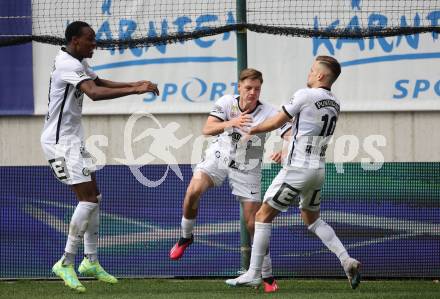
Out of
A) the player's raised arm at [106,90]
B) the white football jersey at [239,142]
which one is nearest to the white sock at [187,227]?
the white football jersey at [239,142]

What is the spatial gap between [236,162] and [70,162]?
1.59 meters

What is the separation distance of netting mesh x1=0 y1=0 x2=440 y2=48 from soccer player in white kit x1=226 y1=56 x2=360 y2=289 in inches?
200

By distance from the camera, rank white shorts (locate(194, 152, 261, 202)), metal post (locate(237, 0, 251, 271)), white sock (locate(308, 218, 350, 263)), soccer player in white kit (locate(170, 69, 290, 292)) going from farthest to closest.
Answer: metal post (locate(237, 0, 251, 271)) → white shorts (locate(194, 152, 261, 202)) → soccer player in white kit (locate(170, 69, 290, 292)) → white sock (locate(308, 218, 350, 263))

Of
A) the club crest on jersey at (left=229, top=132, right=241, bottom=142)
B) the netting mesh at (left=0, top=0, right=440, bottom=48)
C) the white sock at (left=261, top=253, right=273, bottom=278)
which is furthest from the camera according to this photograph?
the netting mesh at (left=0, top=0, right=440, bottom=48)

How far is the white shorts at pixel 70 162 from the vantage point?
7777mm

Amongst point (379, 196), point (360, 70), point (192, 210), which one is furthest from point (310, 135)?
point (360, 70)

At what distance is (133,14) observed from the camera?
1369cm

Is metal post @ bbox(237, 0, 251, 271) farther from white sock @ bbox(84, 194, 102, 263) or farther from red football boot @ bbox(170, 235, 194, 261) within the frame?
white sock @ bbox(84, 194, 102, 263)

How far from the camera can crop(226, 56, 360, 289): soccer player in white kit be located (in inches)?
289

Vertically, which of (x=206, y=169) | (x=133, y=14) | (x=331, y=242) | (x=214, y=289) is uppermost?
(x=133, y=14)

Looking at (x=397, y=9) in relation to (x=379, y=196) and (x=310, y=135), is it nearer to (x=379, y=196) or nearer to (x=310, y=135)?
(x=379, y=196)

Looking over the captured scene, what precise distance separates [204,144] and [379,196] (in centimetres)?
411

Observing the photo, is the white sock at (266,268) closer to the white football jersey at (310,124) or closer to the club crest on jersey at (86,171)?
the white football jersey at (310,124)

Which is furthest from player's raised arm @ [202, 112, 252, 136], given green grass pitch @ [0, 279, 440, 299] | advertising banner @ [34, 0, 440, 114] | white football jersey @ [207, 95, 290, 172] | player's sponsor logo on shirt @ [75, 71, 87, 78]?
advertising banner @ [34, 0, 440, 114]
